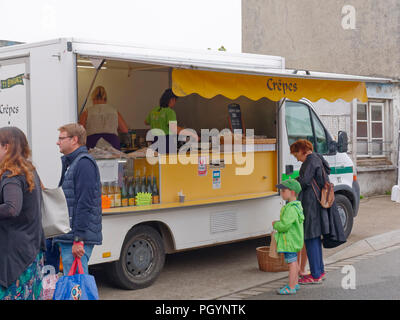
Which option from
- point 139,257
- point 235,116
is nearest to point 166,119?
point 235,116

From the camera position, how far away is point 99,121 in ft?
26.0

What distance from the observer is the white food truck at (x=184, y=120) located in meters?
6.81

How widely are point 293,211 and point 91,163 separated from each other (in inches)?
97.5

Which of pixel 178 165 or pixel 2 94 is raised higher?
pixel 2 94

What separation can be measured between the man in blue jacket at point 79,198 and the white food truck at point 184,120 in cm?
117

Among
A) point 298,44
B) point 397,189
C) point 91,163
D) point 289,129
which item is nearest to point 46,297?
point 91,163

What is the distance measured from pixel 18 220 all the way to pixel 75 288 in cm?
71

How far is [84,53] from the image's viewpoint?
21.4 ft

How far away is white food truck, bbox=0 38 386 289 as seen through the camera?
6812mm

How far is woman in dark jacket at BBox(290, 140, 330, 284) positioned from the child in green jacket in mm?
405

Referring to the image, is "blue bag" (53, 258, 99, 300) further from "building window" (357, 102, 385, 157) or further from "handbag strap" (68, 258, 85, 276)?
"building window" (357, 102, 385, 157)

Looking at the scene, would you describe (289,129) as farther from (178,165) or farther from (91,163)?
(91,163)

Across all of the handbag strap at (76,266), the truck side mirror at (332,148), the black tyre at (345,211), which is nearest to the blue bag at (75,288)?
the handbag strap at (76,266)

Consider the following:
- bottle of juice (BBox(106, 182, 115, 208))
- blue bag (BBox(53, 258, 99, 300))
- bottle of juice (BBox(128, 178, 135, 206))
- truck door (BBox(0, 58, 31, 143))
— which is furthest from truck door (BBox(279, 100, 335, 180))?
blue bag (BBox(53, 258, 99, 300))
